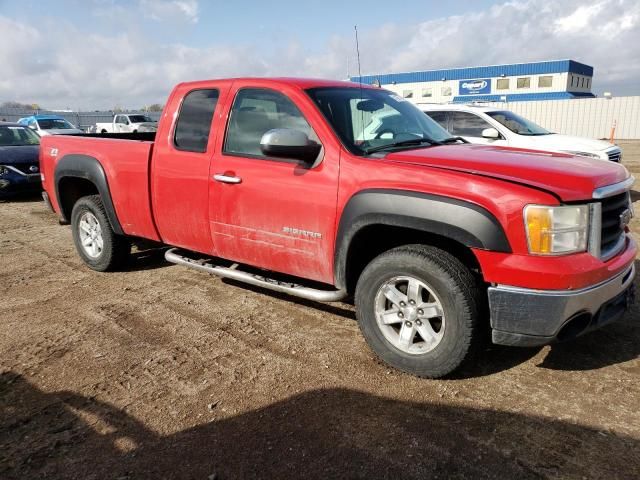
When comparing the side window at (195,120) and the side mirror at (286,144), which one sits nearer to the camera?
the side mirror at (286,144)

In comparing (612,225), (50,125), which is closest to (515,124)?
(612,225)

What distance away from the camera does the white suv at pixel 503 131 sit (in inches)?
341

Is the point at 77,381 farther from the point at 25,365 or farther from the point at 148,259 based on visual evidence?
the point at 148,259

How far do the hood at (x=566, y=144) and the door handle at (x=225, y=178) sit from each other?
6486mm

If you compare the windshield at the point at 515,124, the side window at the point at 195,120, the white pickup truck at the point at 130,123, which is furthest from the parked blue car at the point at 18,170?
the white pickup truck at the point at 130,123

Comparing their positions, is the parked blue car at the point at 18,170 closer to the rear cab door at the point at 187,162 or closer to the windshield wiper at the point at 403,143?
the rear cab door at the point at 187,162

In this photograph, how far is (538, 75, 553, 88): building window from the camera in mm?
46188

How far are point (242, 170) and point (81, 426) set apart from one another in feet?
6.64

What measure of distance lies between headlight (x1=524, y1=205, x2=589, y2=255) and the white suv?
19.9ft

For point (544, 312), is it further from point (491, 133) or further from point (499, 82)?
point (499, 82)

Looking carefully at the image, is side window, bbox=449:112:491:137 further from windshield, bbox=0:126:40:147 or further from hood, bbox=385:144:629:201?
windshield, bbox=0:126:40:147

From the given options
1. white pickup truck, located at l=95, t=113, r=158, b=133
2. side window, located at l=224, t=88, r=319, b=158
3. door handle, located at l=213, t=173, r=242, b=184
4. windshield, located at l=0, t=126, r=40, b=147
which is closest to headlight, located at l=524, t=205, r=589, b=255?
side window, located at l=224, t=88, r=319, b=158

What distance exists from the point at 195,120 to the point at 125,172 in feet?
3.12

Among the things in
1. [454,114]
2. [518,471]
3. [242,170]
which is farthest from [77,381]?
[454,114]
